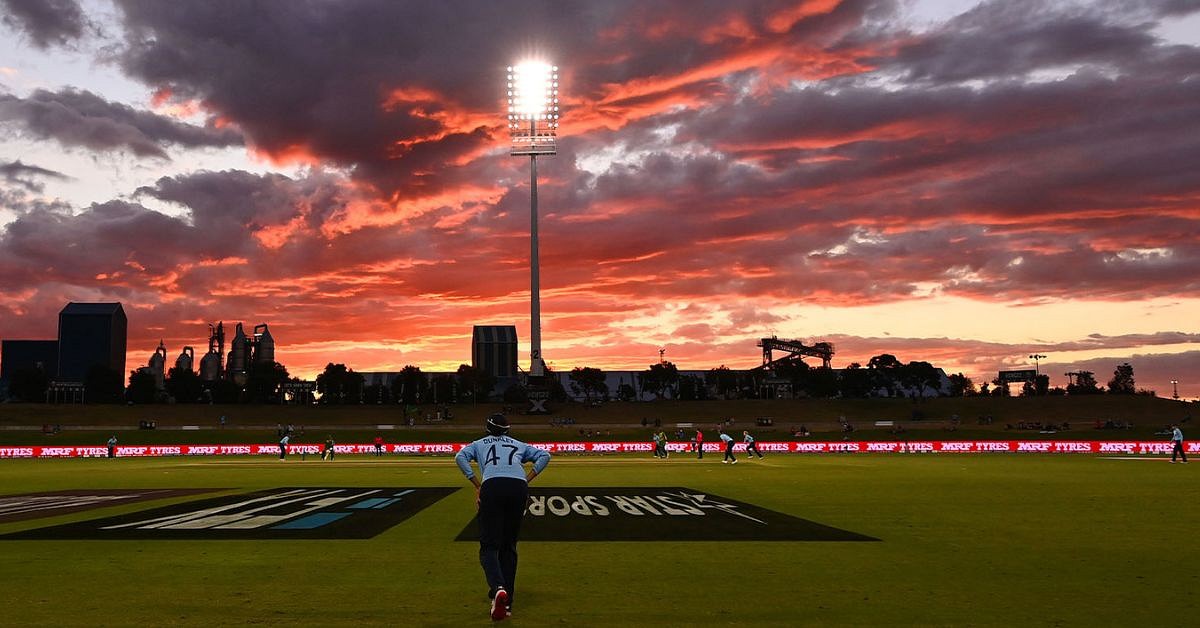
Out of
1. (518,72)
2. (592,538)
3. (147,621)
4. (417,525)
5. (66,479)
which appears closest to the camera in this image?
(147,621)

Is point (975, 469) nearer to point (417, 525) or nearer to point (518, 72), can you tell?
point (417, 525)

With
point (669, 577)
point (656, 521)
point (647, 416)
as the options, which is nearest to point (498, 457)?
point (669, 577)

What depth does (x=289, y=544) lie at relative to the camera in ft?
49.9

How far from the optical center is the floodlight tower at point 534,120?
8862 centimetres

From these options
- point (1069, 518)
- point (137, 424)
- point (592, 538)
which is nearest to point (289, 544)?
point (592, 538)

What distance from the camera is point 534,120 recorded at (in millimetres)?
100500

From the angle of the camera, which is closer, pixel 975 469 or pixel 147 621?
pixel 147 621

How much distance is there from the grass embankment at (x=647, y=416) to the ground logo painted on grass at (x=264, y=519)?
81919 mm

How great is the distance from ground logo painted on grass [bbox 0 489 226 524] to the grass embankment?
258ft

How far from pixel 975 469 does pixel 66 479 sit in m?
41.3

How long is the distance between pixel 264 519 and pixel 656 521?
8.64m

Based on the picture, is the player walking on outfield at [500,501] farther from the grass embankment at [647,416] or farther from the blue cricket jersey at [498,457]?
the grass embankment at [647,416]

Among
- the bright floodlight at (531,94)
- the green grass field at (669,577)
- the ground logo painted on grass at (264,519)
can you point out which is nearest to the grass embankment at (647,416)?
the bright floodlight at (531,94)

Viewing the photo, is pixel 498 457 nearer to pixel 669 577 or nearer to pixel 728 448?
pixel 669 577
